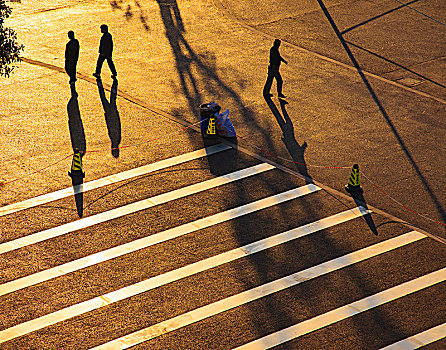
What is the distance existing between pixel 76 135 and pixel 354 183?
25.7 ft

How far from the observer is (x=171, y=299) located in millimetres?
11297

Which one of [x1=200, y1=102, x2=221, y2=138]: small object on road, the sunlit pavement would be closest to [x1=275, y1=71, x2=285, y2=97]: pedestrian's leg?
the sunlit pavement

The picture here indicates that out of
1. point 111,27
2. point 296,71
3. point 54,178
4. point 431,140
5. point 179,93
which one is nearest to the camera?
point 54,178

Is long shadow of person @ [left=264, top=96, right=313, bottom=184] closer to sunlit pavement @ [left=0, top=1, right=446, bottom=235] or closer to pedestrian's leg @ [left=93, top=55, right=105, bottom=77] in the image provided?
sunlit pavement @ [left=0, top=1, right=446, bottom=235]

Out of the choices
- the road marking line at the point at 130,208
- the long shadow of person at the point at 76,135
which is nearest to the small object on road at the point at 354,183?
the road marking line at the point at 130,208

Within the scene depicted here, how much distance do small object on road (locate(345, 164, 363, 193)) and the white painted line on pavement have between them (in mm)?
1893

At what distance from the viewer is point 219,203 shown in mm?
14227

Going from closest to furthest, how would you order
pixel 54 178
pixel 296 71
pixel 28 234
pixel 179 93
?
pixel 28 234, pixel 54 178, pixel 179 93, pixel 296 71

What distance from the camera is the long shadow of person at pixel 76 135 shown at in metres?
14.2

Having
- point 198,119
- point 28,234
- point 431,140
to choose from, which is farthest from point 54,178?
point 431,140

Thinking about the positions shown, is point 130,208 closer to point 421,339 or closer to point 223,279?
point 223,279

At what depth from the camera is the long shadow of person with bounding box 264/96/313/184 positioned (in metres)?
15.9

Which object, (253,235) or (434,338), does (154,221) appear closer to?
(253,235)

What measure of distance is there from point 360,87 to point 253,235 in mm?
9362
